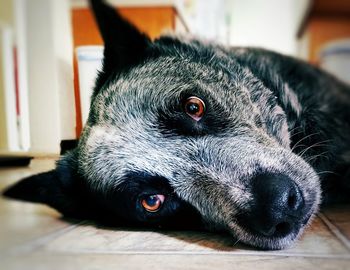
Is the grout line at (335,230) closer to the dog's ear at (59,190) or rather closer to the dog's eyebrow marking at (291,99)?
the dog's eyebrow marking at (291,99)

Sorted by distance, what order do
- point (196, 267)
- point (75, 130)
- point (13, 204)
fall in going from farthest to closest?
1. point (75, 130)
2. point (13, 204)
3. point (196, 267)

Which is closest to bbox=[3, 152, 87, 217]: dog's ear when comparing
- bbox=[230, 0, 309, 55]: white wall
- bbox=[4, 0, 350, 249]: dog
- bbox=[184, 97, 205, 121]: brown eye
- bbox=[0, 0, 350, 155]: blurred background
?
bbox=[4, 0, 350, 249]: dog

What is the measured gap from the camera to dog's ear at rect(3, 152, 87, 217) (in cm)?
100

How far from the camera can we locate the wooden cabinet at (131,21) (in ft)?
3.30

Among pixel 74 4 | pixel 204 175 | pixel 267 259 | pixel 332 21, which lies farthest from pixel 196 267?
pixel 332 21

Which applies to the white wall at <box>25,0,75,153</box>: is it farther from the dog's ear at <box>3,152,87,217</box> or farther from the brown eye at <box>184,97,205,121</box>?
the brown eye at <box>184,97,205,121</box>

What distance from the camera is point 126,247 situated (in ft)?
2.91

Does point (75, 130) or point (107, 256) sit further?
point (75, 130)

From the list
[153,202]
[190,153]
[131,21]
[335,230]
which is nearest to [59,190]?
[153,202]

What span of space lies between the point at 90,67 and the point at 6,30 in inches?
11.8

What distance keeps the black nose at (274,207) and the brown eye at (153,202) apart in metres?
0.24

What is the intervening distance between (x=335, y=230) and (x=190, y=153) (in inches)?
15.7

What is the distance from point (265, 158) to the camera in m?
0.94

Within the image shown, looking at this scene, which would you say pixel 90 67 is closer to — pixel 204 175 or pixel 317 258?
pixel 204 175
